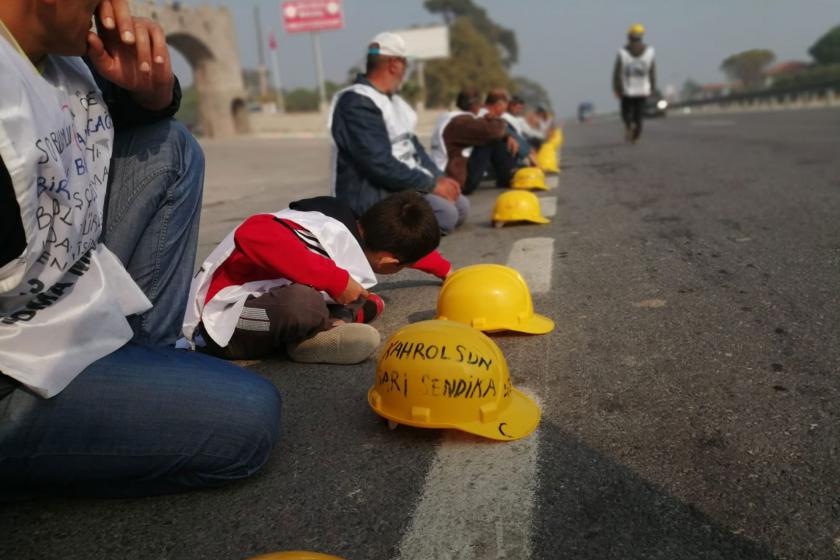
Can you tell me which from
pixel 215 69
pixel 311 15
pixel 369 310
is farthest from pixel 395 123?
pixel 311 15

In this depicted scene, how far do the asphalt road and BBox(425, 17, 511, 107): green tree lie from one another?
240 feet

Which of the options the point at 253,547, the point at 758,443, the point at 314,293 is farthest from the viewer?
the point at 314,293

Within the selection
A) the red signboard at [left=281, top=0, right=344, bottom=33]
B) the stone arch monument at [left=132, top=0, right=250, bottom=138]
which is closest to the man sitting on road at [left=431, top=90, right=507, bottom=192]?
the stone arch monument at [left=132, top=0, right=250, bottom=138]

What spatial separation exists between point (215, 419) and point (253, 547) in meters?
0.36

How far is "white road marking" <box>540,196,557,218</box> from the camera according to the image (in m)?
6.72

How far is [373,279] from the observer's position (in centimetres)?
330

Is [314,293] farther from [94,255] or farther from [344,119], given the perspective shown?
[344,119]

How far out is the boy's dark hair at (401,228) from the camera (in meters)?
3.30

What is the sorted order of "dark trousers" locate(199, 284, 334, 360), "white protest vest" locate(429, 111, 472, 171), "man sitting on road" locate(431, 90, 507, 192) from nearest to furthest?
"dark trousers" locate(199, 284, 334, 360), "man sitting on road" locate(431, 90, 507, 192), "white protest vest" locate(429, 111, 472, 171)

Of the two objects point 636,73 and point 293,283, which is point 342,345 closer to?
point 293,283

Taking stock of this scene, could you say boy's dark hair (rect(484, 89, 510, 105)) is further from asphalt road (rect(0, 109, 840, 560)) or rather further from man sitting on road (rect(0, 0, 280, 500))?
man sitting on road (rect(0, 0, 280, 500))

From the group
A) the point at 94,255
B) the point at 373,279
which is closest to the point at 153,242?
the point at 94,255

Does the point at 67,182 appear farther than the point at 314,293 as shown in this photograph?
No

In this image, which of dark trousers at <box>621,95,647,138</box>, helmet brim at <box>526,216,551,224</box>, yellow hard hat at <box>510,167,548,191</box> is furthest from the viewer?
dark trousers at <box>621,95,647,138</box>
